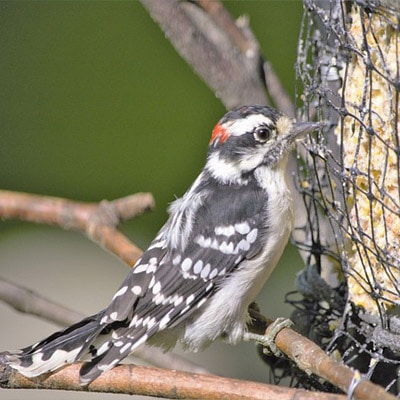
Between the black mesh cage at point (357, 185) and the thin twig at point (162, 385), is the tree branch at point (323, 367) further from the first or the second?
the black mesh cage at point (357, 185)

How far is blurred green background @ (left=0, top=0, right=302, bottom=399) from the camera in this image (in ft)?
12.6

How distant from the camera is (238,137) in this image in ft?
7.01

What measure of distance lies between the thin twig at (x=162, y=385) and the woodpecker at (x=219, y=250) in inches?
6.9

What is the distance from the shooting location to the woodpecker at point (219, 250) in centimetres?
200

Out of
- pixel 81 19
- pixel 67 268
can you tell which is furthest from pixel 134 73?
pixel 67 268

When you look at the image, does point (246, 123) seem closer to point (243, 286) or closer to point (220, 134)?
point (220, 134)

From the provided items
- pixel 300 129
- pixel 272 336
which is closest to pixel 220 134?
pixel 300 129

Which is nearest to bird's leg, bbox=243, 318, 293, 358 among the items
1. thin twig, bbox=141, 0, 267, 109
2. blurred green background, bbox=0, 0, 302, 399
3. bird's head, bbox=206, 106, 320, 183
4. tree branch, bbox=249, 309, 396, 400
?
tree branch, bbox=249, 309, 396, 400

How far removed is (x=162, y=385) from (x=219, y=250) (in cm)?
51

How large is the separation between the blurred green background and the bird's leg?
5.16 feet

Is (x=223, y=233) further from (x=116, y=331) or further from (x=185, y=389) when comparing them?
(x=185, y=389)

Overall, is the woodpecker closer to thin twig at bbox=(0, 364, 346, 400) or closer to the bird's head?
the bird's head

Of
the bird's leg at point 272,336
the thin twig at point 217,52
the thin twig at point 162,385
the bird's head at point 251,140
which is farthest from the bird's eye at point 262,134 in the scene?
the thin twig at point 162,385

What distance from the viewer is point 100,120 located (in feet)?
13.5
